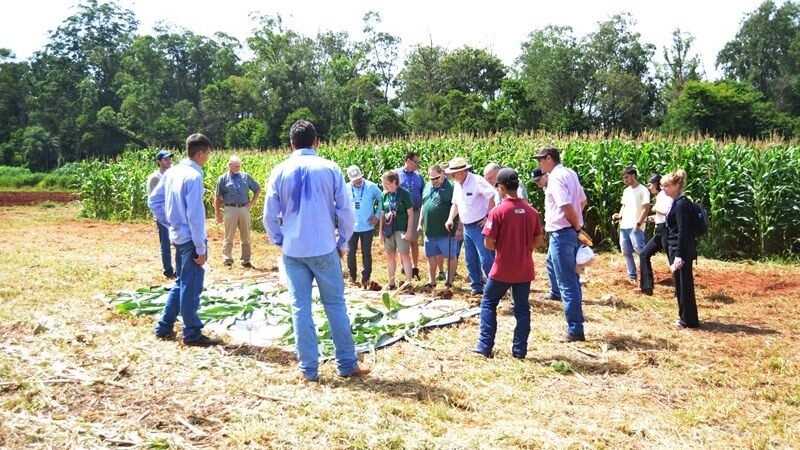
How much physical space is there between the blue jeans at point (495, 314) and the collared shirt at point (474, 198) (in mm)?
2368

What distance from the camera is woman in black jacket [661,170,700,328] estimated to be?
290 inches

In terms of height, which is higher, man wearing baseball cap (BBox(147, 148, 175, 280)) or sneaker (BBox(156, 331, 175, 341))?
man wearing baseball cap (BBox(147, 148, 175, 280))

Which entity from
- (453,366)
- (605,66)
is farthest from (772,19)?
(453,366)

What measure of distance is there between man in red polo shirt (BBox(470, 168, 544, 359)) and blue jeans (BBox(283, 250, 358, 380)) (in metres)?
1.48

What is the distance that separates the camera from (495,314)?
6289 mm

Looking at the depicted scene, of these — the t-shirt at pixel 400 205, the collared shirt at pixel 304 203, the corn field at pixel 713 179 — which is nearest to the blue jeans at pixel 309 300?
the collared shirt at pixel 304 203

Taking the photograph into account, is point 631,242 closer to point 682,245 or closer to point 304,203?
point 682,245

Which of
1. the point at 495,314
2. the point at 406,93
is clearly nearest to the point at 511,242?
the point at 495,314

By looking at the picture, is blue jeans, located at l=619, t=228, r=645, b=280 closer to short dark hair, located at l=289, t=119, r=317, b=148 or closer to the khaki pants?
short dark hair, located at l=289, t=119, r=317, b=148

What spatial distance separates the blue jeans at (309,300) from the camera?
18.1ft

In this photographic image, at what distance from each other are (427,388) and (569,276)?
2315 millimetres

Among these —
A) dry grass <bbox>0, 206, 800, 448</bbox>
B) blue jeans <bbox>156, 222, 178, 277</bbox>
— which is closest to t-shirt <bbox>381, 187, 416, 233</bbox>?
dry grass <bbox>0, 206, 800, 448</bbox>

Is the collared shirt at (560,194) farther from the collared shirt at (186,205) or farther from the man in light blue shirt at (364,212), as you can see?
the collared shirt at (186,205)

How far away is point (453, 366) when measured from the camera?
6074 mm
